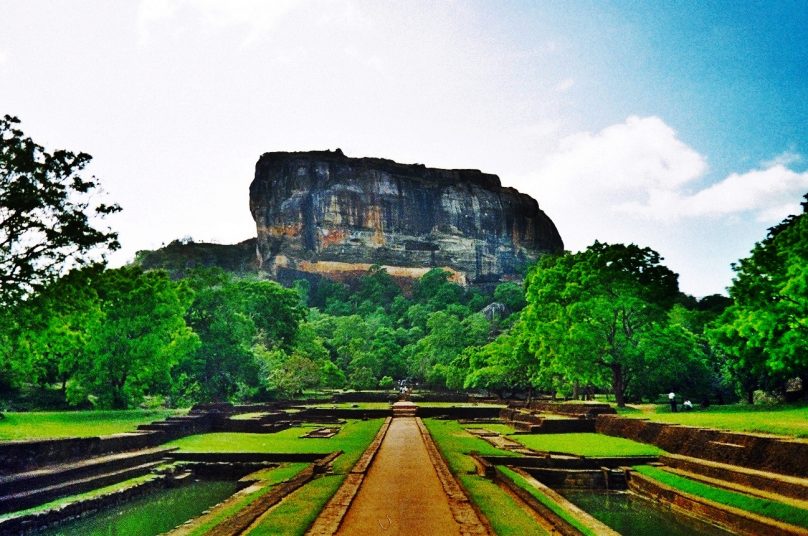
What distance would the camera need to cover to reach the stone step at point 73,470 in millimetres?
11664

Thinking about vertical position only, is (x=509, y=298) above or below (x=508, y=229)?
below

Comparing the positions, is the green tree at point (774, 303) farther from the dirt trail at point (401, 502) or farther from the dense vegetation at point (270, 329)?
the dirt trail at point (401, 502)

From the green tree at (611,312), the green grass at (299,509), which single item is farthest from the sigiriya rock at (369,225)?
the green grass at (299,509)

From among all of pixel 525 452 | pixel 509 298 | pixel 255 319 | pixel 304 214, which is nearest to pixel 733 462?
pixel 525 452

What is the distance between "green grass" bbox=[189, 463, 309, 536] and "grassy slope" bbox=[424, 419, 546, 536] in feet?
13.2

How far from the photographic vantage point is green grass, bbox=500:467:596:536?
9806 mm

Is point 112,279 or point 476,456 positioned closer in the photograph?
point 476,456

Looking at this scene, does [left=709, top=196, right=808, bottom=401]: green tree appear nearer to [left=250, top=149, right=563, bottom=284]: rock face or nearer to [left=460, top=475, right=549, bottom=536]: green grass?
[left=460, top=475, right=549, bottom=536]: green grass

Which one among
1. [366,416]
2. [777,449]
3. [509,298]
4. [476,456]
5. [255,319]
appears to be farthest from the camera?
[509,298]

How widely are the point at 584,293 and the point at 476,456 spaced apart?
15720 mm

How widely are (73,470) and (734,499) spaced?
1392cm

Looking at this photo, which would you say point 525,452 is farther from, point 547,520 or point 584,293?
point 584,293

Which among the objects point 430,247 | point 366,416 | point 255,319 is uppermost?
point 430,247

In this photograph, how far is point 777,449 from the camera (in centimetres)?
1273
